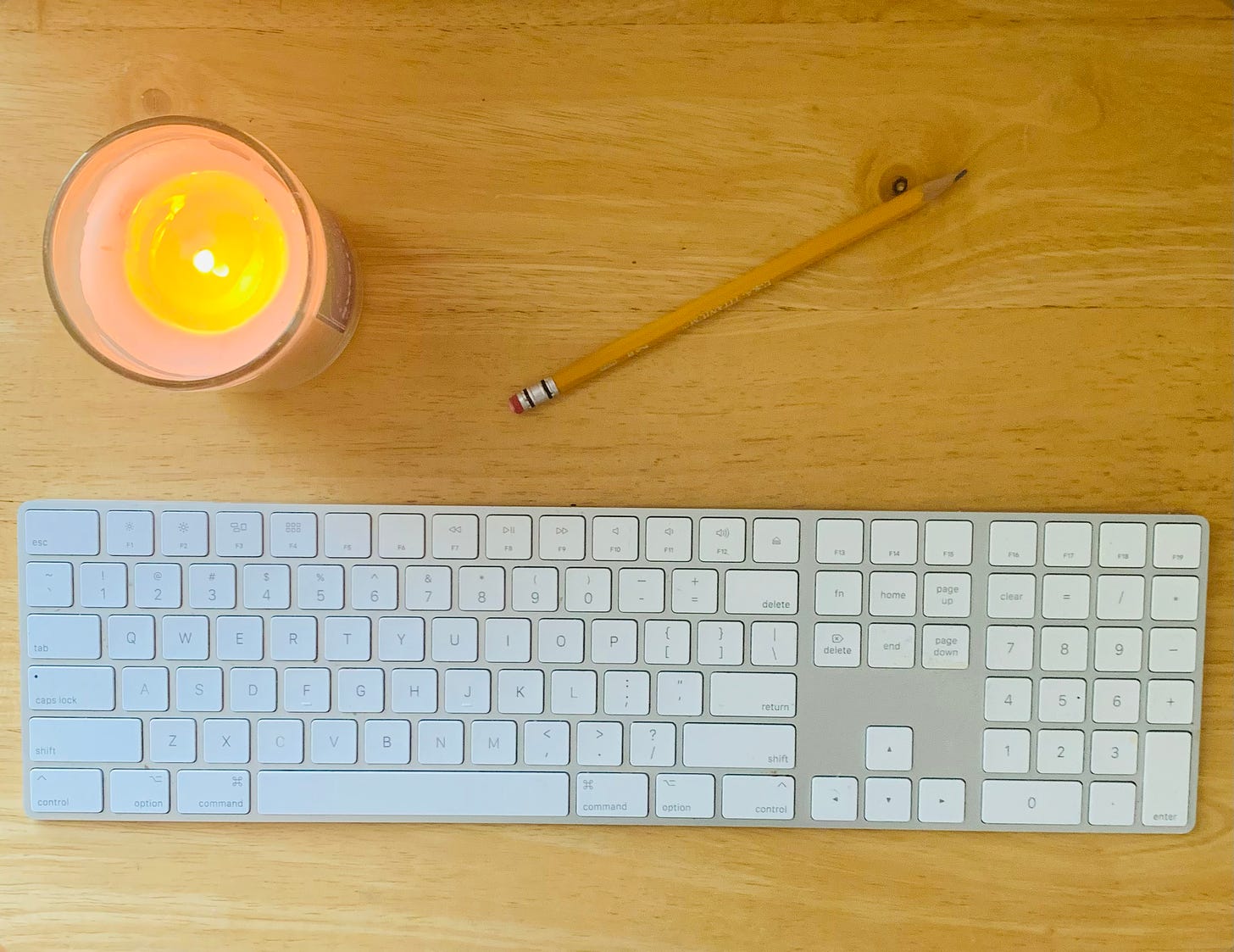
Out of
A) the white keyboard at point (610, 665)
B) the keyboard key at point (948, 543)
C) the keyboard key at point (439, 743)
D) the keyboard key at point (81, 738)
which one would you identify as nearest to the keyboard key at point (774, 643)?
the white keyboard at point (610, 665)

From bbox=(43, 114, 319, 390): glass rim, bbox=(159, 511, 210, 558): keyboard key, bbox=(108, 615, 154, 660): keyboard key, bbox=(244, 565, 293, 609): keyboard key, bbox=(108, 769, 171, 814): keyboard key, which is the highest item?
bbox=(43, 114, 319, 390): glass rim

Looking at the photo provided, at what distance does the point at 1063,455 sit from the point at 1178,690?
0.17 m

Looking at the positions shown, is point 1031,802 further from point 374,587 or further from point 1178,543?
point 374,587

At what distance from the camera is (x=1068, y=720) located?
58cm

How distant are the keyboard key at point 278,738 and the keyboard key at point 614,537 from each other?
0.19m

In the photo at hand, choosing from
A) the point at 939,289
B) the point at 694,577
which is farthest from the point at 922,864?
the point at 939,289

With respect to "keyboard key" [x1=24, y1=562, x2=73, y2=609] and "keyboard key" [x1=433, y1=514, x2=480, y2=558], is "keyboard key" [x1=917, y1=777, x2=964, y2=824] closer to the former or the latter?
"keyboard key" [x1=433, y1=514, x2=480, y2=558]

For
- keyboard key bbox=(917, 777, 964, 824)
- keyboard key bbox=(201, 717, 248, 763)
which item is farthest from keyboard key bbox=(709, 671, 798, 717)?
keyboard key bbox=(201, 717, 248, 763)

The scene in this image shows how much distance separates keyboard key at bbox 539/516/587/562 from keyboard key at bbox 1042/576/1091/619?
30cm

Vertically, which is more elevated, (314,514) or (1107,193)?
(1107,193)

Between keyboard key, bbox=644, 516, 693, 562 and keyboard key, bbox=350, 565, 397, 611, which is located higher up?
keyboard key, bbox=644, 516, 693, 562

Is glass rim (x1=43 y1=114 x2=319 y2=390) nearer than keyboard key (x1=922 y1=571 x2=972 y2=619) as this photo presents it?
Yes

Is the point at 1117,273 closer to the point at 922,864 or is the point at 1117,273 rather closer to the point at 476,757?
the point at 922,864

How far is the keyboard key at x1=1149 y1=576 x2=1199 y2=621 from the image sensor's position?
0.57 metres
